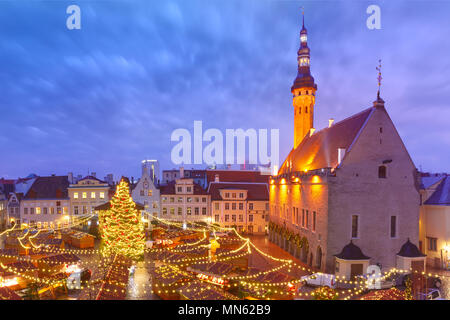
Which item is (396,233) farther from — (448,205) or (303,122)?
(303,122)

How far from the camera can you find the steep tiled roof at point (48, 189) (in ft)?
164

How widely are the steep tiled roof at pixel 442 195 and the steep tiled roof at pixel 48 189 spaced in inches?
2126

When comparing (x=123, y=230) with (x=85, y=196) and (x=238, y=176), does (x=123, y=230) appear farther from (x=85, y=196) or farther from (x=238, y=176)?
(x=238, y=176)

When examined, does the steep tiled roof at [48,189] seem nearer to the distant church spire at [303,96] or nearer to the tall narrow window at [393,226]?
the distant church spire at [303,96]

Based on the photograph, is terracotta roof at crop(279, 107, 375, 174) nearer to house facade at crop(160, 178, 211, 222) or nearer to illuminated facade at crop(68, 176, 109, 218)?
house facade at crop(160, 178, 211, 222)

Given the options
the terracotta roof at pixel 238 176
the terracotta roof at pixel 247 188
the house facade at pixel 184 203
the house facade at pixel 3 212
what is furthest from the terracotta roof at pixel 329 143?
the house facade at pixel 3 212

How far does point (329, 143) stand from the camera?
32531mm

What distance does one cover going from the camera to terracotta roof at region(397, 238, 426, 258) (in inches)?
986

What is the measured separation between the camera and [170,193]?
4881 centimetres

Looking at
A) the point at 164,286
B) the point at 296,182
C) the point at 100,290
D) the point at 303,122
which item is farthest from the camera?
the point at 303,122

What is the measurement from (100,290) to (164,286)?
210 inches
